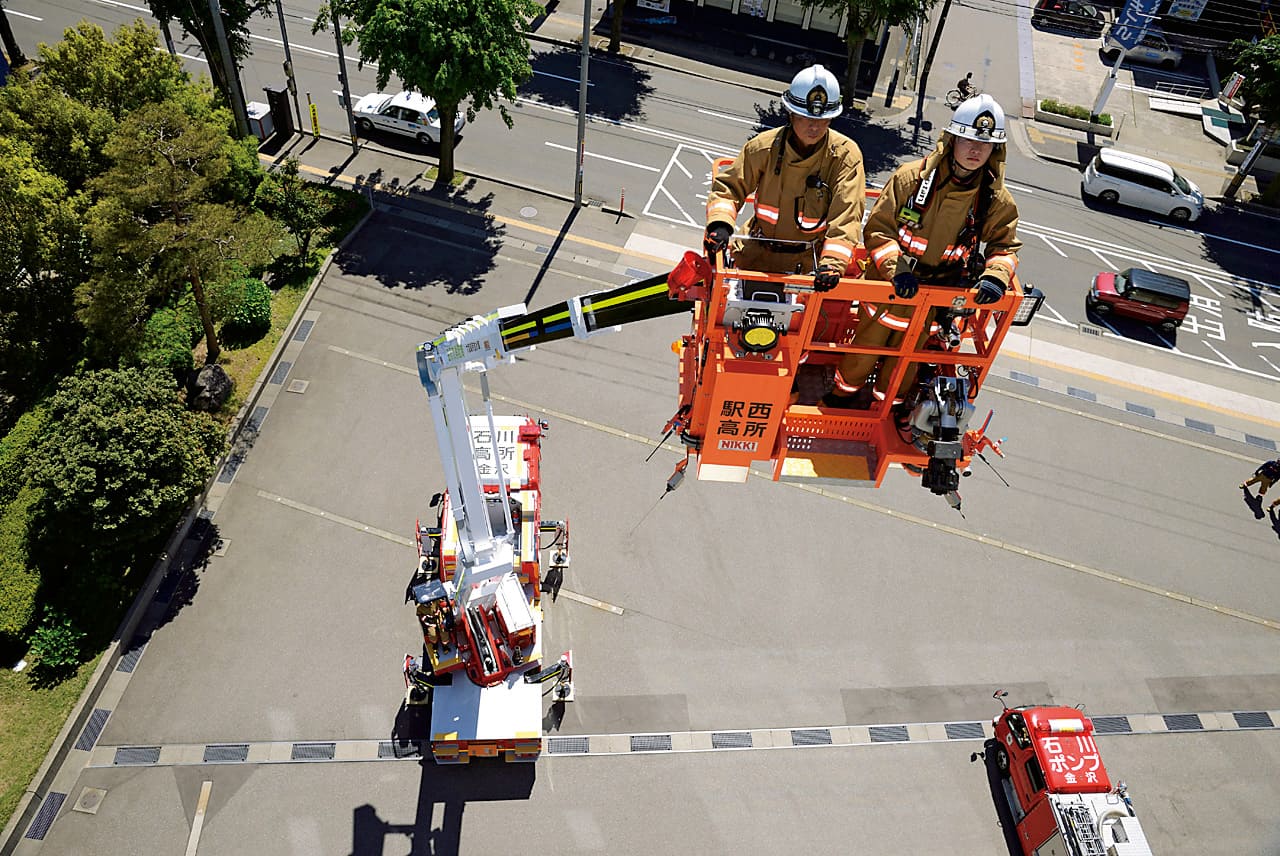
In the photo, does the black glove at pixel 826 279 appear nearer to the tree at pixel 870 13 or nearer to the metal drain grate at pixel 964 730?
the metal drain grate at pixel 964 730

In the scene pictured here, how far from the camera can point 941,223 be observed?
496 inches

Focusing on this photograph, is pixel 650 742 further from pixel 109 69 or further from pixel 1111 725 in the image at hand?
pixel 109 69

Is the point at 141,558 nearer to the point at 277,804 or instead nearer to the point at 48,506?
the point at 48,506

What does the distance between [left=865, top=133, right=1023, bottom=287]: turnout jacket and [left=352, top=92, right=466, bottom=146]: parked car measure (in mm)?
24972

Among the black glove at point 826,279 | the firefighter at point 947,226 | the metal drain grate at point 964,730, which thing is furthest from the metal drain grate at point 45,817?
the metal drain grate at point 964,730

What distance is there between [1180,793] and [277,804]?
1981 centimetres

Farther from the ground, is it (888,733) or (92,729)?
(888,733)

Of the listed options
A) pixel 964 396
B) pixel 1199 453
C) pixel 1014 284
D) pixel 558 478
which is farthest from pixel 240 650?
pixel 1199 453

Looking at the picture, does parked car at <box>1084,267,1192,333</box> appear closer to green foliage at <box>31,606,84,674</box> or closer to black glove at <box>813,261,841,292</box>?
black glove at <box>813,261,841,292</box>

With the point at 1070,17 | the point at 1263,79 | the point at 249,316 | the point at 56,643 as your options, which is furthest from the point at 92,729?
the point at 1070,17

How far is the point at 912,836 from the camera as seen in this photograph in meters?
18.0

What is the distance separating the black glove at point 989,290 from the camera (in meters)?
11.6

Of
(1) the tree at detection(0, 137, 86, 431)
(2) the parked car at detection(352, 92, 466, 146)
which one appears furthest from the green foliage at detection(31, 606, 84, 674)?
(2) the parked car at detection(352, 92, 466, 146)

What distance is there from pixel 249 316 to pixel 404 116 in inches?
493
